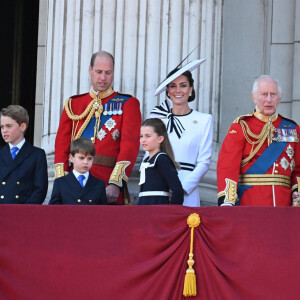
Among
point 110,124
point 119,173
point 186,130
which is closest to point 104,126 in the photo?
point 110,124

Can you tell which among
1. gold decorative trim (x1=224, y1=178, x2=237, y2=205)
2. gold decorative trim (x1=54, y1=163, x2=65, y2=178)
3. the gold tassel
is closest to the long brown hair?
gold decorative trim (x1=224, y1=178, x2=237, y2=205)

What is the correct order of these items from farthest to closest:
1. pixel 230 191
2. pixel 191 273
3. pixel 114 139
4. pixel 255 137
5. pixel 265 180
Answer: pixel 114 139, pixel 255 137, pixel 265 180, pixel 230 191, pixel 191 273

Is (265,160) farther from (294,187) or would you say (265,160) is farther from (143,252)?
(143,252)

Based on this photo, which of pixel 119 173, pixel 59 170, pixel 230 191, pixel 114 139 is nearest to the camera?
pixel 230 191

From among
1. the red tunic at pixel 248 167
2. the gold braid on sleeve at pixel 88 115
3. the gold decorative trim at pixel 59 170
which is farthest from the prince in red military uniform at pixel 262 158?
the gold decorative trim at pixel 59 170

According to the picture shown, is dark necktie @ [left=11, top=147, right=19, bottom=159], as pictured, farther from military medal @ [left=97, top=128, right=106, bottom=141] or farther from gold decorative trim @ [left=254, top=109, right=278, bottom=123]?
gold decorative trim @ [left=254, top=109, right=278, bottom=123]

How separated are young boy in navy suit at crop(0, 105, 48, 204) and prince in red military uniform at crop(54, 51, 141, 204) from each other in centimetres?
26

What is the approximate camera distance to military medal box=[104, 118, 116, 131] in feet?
26.2

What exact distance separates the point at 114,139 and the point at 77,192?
71cm

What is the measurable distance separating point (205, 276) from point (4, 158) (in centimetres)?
183

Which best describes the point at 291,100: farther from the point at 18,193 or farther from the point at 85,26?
the point at 18,193

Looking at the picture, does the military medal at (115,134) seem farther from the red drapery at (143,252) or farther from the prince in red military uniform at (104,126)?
the red drapery at (143,252)

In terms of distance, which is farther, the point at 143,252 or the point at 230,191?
the point at 230,191

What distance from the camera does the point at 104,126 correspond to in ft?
26.2
